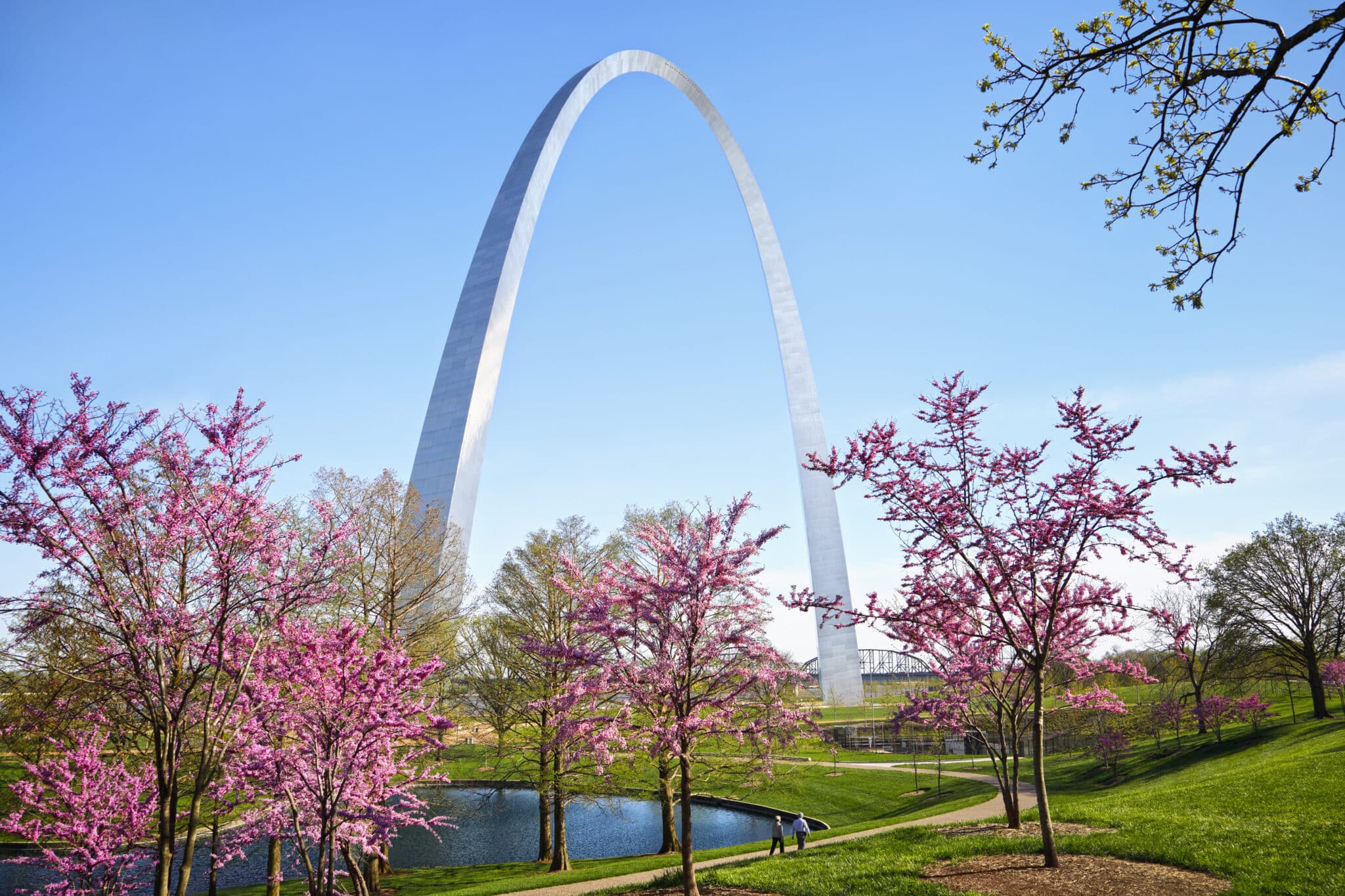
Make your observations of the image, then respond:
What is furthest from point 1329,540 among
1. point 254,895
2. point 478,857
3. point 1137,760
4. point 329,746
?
point 254,895


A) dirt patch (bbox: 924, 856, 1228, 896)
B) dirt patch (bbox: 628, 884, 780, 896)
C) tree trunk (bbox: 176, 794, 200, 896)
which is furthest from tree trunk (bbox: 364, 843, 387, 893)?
dirt patch (bbox: 924, 856, 1228, 896)

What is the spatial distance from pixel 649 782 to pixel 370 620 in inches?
320

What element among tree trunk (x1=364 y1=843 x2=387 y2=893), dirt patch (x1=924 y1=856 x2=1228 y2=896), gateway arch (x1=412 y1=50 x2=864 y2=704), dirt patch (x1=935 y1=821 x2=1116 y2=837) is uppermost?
gateway arch (x1=412 y1=50 x2=864 y2=704)

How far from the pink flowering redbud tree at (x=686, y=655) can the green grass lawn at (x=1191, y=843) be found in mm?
1755

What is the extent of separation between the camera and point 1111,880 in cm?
781

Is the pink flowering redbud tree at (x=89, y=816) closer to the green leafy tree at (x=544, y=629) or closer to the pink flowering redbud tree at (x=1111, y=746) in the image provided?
the green leafy tree at (x=544, y=629)

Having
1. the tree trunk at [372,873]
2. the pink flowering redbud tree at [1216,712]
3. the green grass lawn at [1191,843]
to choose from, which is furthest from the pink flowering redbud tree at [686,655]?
the pink flowering redbud tree at [1216,712]

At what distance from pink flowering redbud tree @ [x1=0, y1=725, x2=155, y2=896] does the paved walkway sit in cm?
648

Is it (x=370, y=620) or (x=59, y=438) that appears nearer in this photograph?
(x=59, y=438)

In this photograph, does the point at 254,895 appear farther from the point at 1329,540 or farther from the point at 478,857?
the point at 1329,540

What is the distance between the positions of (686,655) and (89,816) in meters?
10.7

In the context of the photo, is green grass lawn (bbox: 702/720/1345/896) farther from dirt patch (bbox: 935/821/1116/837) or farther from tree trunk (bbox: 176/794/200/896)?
tree trunk (bbox: 176/794/200/896)

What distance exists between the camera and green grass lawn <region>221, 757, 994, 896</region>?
16422mm

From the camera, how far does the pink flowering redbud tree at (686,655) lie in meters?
9.40
